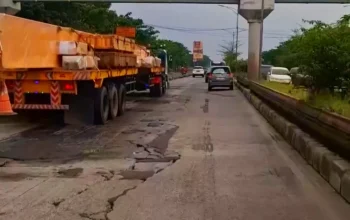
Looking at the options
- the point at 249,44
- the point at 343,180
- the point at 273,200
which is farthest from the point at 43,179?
the point at 249,44

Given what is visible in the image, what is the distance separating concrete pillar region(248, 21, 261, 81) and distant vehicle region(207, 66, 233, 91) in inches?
202

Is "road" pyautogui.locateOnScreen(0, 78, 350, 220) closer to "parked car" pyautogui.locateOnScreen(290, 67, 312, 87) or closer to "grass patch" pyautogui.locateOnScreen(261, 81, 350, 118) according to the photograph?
"grass patch" pyautogui.locateOnScreen(261, 81, 350, 118)

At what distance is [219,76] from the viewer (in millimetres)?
40281

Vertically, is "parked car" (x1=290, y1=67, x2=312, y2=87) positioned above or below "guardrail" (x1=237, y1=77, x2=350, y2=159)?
above

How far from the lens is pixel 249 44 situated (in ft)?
153

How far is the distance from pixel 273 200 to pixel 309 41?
6.15 meters

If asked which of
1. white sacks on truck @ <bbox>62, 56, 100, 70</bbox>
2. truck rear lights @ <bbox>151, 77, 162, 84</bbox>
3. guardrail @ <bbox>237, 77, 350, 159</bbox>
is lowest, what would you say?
truck rear lights @ <bbox>151, 77, 162, 84</bbox>

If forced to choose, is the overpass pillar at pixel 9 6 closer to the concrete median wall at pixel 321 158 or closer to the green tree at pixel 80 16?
the green tree at pixel 80 16

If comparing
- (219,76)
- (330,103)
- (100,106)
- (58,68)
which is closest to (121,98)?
(100,106)

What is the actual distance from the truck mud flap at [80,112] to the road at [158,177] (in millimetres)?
969

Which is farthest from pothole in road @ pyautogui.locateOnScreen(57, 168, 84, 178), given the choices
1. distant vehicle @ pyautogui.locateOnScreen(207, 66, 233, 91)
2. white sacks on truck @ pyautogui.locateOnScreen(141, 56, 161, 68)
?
distant vehicle @ pyautogui.locateOnScreen(207, 66, 233, 91)

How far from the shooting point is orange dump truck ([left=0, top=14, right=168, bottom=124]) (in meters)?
13.3

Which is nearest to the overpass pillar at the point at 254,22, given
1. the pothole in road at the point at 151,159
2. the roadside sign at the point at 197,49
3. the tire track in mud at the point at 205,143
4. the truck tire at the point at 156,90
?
the truck tire at the point at 156,90

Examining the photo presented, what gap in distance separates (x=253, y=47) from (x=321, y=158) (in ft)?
125
